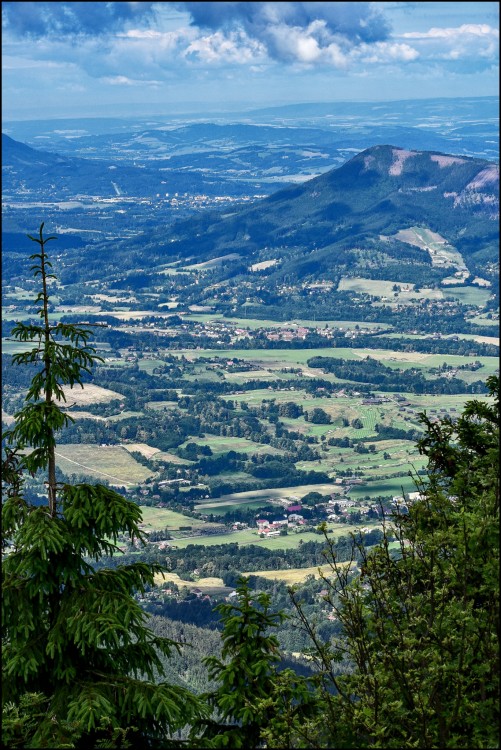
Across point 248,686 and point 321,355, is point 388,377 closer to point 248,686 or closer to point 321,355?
point 321,355

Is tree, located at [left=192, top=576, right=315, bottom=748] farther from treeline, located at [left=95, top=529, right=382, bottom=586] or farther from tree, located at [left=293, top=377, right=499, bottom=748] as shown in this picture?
treeline, located at [left=95, top=529, right=382, bottom=586]

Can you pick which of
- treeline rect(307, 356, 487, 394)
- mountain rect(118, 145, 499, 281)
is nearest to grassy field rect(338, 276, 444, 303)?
mountain rect(118, 145, 499, 281)

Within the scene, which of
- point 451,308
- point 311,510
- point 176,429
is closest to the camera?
point 311,510

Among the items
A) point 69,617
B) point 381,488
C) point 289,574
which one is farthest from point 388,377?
point 69,617

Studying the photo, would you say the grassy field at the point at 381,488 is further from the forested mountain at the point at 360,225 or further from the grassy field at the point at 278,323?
the forested mountain at the point at 360,225

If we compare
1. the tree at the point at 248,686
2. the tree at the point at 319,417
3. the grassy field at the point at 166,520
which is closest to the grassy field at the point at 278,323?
the tree at the point at 319,417

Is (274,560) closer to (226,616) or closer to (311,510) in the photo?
(311,510)

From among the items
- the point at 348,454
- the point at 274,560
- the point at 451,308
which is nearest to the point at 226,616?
the point at 274,560
